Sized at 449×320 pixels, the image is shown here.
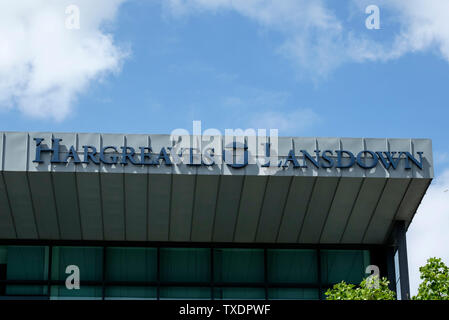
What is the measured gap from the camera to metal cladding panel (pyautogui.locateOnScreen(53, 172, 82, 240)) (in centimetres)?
2225

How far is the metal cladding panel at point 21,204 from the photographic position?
22234 millimetres

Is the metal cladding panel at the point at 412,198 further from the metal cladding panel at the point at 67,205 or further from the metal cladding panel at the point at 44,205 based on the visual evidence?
the metal cladding panel at the point at 44,205

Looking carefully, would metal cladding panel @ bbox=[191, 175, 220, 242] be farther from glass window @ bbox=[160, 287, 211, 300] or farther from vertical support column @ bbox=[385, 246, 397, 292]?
vertical support column @ bbox=[385, 246, 397, 292]

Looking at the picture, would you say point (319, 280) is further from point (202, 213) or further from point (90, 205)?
point (90, 205)

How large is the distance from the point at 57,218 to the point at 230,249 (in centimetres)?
524

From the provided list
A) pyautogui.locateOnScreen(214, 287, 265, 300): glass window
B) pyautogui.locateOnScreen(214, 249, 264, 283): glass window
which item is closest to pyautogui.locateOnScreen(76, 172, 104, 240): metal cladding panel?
pyautogui.locateOnScreen(214, 249, 264, 283): glass window

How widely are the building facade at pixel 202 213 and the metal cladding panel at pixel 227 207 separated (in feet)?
0.11

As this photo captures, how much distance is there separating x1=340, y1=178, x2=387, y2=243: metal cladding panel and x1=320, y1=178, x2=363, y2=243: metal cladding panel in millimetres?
144

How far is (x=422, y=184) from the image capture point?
22828mm

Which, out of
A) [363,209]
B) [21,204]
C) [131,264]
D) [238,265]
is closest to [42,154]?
[21,204]

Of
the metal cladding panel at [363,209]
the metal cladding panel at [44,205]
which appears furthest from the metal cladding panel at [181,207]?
the metal cladding panel at [363,209]

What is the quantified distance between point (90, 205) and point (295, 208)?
5.74 m

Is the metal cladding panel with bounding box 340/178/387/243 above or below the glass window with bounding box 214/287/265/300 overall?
above
